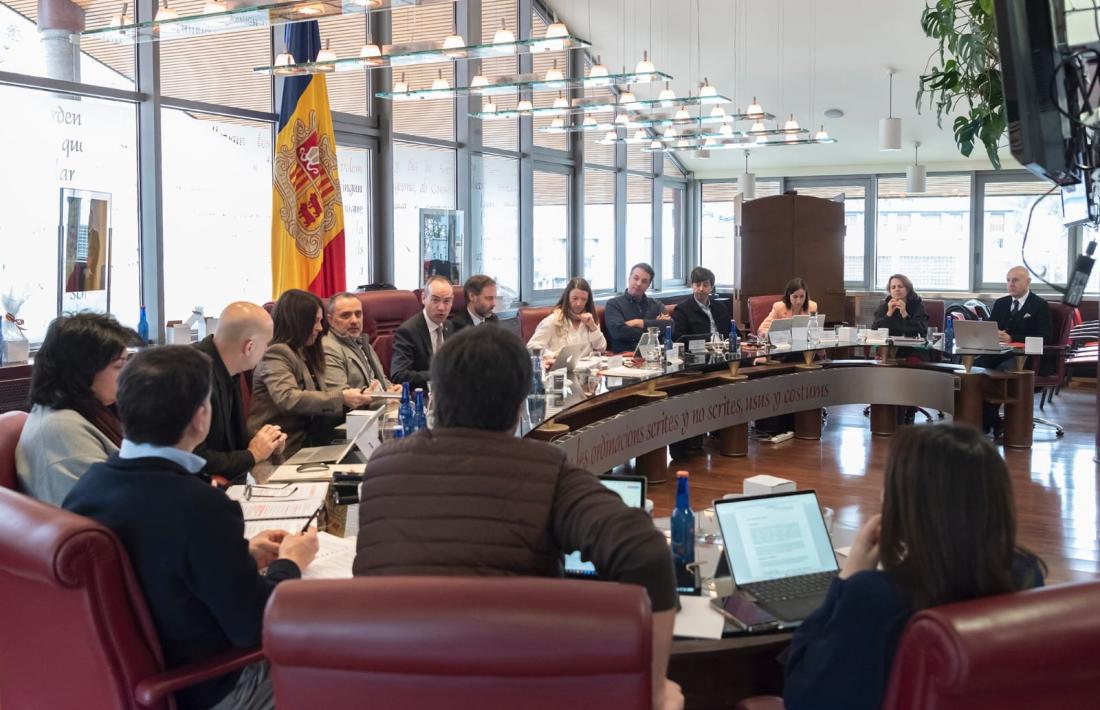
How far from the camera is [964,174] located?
1241 cm

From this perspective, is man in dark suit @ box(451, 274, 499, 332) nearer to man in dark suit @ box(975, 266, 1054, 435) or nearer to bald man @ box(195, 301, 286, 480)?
bald man @ box(195, 301, 286, 480)

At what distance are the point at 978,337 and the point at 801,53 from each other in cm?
426

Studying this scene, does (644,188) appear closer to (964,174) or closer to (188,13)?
(964,174)

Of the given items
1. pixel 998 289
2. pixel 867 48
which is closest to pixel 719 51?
pixel 867 48

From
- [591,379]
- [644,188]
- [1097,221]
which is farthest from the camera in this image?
[644,188]

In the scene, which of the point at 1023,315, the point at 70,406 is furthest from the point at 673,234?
the point at 70,406

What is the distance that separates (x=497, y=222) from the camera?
36.3 feet

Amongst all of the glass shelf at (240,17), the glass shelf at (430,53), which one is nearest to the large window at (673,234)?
the glass shelf at (430,53)

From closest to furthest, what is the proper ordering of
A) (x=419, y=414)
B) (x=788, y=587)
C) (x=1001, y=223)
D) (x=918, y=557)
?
(x=918, y=557) → (x=788, y=587) → (x=419, y=414) → (x=1001, y=223)

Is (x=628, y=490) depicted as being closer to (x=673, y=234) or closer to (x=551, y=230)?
(x=551, y=230)

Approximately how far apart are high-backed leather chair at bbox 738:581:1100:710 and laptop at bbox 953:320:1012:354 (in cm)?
636

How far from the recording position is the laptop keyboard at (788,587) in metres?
2.29

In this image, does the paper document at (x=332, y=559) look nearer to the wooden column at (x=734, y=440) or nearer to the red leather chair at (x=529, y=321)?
the red leather chair at (x=529, y=321)

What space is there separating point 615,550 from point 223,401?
223 centimetres
